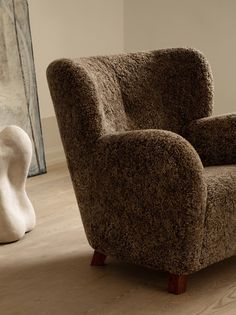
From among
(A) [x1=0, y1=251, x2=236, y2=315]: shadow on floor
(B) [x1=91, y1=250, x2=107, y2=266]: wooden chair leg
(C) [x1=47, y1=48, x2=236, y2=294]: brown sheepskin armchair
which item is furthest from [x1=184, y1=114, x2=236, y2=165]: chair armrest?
(B) [x1=91, y1=250, x2=107, y2=266]: wooden chair leg

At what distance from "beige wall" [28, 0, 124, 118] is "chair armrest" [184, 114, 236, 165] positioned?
6.16ft

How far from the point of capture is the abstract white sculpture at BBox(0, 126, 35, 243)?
2617 millimetres

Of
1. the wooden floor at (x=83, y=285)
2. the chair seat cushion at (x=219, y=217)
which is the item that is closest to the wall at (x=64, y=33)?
the wooden floor at (x=83, y=285)

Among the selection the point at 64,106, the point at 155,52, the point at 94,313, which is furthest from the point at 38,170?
the point at 94,313

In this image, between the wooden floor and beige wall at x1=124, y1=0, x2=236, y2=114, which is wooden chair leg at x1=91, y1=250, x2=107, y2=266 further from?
beige wall at x1=124, y1=0, x2=236, y2=114

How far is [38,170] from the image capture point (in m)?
3.92

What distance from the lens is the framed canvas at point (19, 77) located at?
3691 mm

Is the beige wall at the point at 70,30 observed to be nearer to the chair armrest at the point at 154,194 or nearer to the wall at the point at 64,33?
the wall at the point at 64,33

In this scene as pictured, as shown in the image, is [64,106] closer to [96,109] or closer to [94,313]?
[96,109]

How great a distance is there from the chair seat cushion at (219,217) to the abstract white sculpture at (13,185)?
0.91m

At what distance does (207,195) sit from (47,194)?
63.7 inches

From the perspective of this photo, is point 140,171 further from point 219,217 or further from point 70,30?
point 70,30

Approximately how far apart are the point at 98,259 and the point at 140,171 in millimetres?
493

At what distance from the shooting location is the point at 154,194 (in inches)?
78.6
